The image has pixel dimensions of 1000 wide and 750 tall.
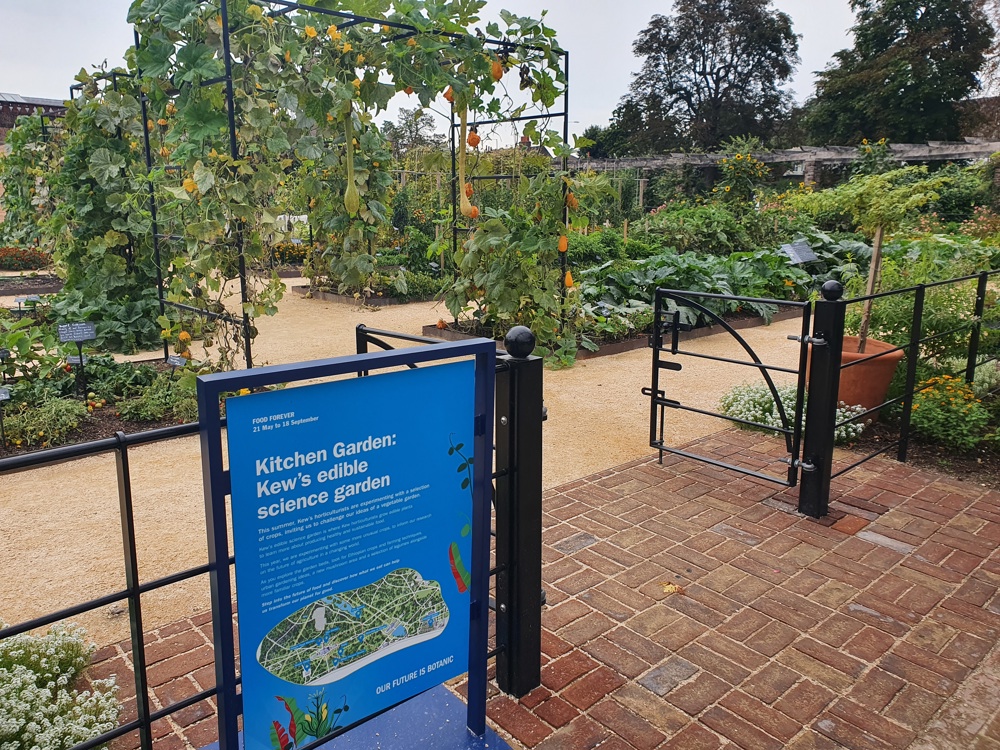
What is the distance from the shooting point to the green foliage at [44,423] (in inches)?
197

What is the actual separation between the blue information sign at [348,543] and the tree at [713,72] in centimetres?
3405

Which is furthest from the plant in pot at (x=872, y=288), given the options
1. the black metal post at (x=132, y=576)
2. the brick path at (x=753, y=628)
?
the black metal post at (x=132, y=576)

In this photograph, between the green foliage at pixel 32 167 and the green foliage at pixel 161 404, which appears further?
the green foliage at pixel 32 167

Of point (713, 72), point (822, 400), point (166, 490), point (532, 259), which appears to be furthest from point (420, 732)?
point (713, 72)

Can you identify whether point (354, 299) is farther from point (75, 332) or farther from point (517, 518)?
A: point (517, 518)

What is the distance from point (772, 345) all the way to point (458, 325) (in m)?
3.55

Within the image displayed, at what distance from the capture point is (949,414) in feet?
16.2

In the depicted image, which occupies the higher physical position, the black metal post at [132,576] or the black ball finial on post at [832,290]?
the black ball finial on post at [832,290]

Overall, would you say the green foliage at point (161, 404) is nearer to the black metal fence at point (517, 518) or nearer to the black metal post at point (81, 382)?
the black metal post at point (81, 382)

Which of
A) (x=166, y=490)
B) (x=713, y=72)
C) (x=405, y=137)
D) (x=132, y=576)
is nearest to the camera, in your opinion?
(x=132, y=576)

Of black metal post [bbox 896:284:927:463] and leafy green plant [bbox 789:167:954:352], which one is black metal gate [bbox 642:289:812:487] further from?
leafy green plant [bbox 789:167:954:352]

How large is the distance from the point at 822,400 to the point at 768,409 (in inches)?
63.8

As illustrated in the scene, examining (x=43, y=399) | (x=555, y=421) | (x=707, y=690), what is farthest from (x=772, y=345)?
(x=43, y=399)

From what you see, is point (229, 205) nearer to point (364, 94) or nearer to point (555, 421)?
point (364, 94)
